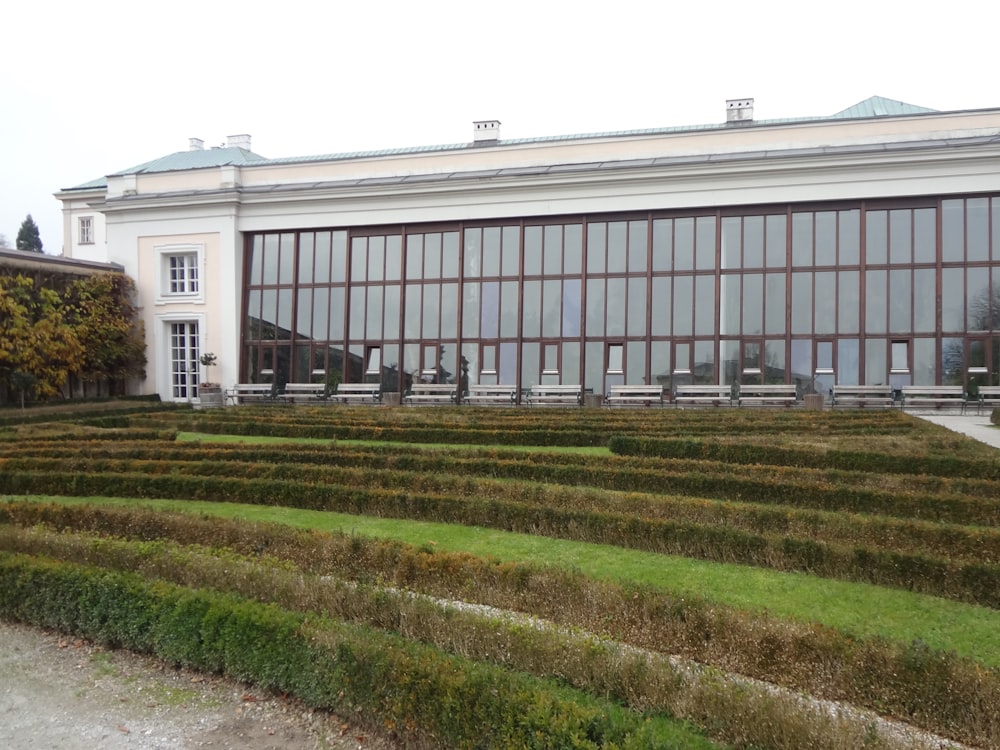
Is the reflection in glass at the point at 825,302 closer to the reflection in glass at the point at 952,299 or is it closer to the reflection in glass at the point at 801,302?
the reflection in glass at the point at 801,302

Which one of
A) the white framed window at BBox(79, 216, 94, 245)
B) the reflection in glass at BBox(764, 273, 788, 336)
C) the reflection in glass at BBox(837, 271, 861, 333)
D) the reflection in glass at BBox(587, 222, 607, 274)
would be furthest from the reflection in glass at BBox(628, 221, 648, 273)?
the white framed window at BBox(79, 216, 94, 245)

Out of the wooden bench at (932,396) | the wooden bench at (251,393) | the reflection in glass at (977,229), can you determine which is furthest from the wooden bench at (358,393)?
the reflection in glass at (977,229)

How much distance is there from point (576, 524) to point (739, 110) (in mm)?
26451

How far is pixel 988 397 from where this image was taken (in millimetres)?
24047

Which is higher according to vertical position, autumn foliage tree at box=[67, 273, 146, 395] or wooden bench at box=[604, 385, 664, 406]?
autumn foliage tree at box=[67, 273, 146, 395]

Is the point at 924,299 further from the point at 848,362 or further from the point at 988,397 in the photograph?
the point at 988,397

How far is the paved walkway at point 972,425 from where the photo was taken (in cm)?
1482

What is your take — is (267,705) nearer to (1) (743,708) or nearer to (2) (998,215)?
(1) (743,708)

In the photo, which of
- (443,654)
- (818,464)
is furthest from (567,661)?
(818,464)

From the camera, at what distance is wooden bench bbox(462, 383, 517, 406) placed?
27.8 meters

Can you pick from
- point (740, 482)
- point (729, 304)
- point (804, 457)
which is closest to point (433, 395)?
point (729, 304)

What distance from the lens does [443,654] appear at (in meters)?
4.96

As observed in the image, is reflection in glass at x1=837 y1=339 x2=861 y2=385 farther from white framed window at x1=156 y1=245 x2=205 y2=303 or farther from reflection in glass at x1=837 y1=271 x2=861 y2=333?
white framed window at x1=156 y1=245 x2=205 y2=303

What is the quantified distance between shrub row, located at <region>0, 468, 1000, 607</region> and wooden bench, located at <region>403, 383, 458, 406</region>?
1714 centimetres
